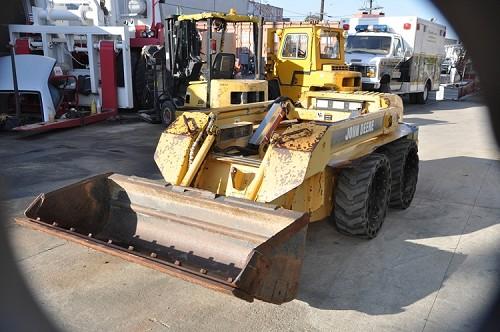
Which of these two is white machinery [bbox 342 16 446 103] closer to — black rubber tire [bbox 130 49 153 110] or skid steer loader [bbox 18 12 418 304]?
black rubber tire [bbox 130 49 153 110]

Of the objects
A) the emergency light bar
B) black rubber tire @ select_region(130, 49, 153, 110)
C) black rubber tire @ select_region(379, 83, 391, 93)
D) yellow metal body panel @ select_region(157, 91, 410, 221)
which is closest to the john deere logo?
yellow metal body panel @ select_region(157, 91, 410, 221)

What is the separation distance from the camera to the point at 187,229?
11.2ft

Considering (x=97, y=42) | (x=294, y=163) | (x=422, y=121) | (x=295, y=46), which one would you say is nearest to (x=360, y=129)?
(x=294, y=163)

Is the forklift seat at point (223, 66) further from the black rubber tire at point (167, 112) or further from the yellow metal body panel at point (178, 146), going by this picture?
the yellow metal body panel at point (178, 146)

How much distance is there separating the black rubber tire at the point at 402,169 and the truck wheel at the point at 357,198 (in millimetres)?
817

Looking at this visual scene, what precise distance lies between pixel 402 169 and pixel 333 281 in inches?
83.9

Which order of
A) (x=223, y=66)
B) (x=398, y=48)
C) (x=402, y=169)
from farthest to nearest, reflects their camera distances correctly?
(x=398, y=48) → (x=223, y=66) → (x=402, y=169)

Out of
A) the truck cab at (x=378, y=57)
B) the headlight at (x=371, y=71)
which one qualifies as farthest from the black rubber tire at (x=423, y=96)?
the headlight at (x=371, y=71)

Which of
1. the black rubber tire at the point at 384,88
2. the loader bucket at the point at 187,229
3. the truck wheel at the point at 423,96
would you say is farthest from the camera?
the truck wheel at the point at 423,96

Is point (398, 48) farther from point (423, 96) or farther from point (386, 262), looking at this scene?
point (386, 262)

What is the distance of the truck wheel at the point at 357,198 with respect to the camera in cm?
400

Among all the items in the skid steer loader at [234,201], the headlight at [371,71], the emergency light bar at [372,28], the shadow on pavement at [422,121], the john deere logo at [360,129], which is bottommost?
the shadow on pavement at [422,121]

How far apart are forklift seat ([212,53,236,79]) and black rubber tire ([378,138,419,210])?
528cm

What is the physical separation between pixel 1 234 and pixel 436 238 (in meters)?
3.88
